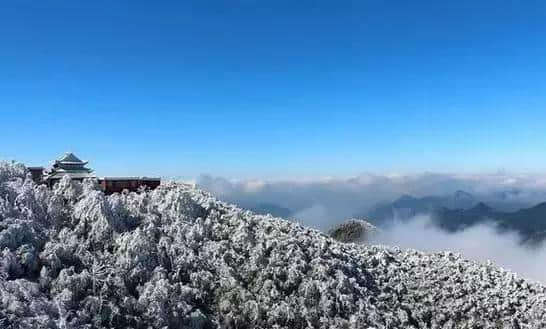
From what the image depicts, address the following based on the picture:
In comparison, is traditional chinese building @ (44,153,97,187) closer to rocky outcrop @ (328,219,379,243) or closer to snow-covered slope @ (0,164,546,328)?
snow-covered slope @ (0,164,546,328)

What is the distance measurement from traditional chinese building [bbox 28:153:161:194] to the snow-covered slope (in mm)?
1645

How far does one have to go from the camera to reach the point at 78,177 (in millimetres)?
24375

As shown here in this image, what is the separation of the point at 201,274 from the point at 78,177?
9.43m

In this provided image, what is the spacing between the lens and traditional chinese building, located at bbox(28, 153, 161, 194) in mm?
23312

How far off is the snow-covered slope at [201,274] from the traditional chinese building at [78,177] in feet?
5.40

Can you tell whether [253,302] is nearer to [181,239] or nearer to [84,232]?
[181,239]

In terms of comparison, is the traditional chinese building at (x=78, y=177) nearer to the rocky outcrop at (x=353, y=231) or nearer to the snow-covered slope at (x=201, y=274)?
the snow-covered slope at (x=201, y=274)

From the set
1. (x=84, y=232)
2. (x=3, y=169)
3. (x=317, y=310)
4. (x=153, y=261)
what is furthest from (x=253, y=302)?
(x=3, y=169)

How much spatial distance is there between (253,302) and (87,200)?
7.30m

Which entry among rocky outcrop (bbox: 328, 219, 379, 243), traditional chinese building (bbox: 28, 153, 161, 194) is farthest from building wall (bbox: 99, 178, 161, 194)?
rocky outcrop (bbox: 328, 219, 379, 243)

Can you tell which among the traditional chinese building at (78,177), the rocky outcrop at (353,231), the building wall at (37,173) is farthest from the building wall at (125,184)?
the rocky outcrop at (353,231)

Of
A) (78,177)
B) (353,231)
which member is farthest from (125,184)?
(353,231)

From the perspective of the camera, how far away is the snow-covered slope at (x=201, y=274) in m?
16.0

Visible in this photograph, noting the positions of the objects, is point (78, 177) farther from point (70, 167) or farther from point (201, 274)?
point (201, 274)
